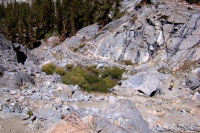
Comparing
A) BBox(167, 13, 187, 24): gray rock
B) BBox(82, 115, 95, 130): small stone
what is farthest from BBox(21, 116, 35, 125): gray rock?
BBox(167, 13, 187, 24): gray rock

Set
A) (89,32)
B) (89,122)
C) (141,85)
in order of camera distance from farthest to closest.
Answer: (89,32) < (141,85) < (89,122)

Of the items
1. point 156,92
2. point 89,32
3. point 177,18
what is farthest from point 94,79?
point 89,32

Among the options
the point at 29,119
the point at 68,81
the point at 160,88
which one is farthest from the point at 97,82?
the point at 29,119

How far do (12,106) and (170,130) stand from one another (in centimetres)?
966

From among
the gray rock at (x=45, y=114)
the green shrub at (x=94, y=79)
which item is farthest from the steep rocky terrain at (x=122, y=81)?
the green shrub at (x=94, y=79)

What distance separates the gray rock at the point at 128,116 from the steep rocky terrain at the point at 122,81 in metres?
0.05

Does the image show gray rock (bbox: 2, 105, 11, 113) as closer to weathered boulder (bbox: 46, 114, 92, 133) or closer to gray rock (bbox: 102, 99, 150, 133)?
weathered boulder (bbox: 46, 114, 92, 133)

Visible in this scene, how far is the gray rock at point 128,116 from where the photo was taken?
26.2ft

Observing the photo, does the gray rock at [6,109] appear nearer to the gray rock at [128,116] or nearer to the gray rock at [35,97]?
the gray rock at [35,97]

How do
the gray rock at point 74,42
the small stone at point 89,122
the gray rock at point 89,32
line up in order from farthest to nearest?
1. the gray rock at point 89,32
2. the gray rock at point 74,42
3. the small stone at point 89,122

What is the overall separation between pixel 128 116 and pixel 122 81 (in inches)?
435

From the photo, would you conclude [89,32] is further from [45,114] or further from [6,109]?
[6,109]

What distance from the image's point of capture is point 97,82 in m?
20.0

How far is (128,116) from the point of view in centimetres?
865
